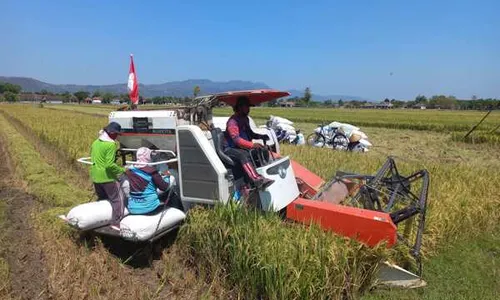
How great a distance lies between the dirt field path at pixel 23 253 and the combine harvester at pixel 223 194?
71 cm

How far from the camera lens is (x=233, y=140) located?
504 centimetres

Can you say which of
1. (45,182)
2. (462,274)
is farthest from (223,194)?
(45,182)

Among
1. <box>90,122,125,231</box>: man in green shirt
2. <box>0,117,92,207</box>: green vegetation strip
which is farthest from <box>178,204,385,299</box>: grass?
<box>0,117,92,207</box>: green vegetation strip

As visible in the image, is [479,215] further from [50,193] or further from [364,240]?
[50,193]

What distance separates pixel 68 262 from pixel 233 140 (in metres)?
2.47

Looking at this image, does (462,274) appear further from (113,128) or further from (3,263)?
(3,263)

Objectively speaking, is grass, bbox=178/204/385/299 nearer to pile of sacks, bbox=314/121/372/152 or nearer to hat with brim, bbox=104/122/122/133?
hat with brim, bbox=104/122/122/133

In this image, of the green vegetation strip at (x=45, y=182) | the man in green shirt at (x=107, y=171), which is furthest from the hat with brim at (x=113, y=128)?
the green vegetation strip at (x=45, y=182)

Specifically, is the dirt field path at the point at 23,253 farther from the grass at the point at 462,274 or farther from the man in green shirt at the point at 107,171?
the grass at the point at 462,274

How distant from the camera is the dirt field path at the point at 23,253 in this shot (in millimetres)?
3990

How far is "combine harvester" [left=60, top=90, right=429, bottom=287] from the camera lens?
404 centimetres

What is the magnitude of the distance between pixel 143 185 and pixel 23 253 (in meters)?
1.79

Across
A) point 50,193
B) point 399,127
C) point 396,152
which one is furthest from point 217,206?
point 399,127

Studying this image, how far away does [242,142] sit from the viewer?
492cm
